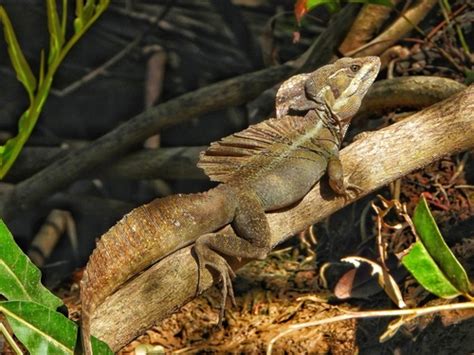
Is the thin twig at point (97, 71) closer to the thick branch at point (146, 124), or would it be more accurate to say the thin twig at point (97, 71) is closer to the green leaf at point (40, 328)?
the thick branch at point (146, 124)

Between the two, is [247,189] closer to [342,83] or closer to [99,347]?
[342,83]

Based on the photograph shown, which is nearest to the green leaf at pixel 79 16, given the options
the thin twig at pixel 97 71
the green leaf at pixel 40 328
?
the green leaf at pixel 40 328

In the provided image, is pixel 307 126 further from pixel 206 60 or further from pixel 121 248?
pixel 206 60

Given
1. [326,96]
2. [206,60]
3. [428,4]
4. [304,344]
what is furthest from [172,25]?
[304,344]

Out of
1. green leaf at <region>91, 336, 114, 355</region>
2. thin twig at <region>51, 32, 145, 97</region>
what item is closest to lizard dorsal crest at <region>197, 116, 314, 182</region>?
green leaf at <region>91, 336, 114, 355</region>

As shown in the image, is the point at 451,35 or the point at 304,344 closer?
the point at 304,344

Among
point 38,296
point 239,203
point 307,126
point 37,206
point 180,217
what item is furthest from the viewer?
point 37,206
